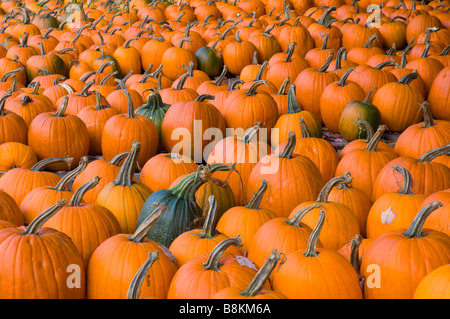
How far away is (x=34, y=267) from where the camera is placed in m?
2.37

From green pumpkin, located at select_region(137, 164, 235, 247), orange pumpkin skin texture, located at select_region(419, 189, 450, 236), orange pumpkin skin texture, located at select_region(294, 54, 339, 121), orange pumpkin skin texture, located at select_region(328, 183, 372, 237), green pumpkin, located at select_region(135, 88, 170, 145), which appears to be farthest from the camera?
orange pumpkin skin texture, located at select_region(294, 54, 339, 121)

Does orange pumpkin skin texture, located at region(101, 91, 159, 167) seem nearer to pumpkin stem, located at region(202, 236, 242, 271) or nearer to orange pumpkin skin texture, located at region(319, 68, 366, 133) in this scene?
orange pumpkin skin texture, located at region(319, 68, 366, 133)

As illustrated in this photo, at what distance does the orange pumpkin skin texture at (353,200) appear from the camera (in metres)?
3.39

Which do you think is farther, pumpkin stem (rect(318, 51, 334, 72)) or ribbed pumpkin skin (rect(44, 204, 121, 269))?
pumpkin stem (rect(318, 51, 334, 72))

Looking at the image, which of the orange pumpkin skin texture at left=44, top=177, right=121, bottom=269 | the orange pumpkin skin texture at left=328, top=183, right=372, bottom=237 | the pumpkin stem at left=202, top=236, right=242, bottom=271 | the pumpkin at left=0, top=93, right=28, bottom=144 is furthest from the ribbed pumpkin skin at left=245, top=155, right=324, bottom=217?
the pumpkin at left=0, top=93, right=28, bottom=144

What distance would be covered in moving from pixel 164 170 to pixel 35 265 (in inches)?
62.9

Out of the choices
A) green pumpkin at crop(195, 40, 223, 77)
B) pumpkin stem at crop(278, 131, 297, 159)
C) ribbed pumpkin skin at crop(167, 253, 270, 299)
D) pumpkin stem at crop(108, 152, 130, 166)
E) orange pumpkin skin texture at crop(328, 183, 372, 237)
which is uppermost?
green pumpkin at crop(195, 40, 223, 77)

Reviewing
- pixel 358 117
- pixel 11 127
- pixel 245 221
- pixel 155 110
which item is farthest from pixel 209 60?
pixel 245 221

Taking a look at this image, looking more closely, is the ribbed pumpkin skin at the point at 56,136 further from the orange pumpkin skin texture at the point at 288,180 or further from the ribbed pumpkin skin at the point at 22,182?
the orange pumpkin skin texture at the point at 288,180

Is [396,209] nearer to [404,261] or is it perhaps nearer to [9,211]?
[404,261]

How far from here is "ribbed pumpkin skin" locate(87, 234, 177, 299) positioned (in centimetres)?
244

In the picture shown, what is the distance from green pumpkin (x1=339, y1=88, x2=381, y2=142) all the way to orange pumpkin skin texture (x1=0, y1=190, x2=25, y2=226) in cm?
286
